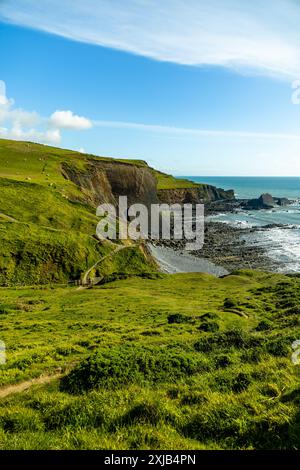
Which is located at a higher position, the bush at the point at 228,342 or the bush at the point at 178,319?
the bush at the point at 228,342

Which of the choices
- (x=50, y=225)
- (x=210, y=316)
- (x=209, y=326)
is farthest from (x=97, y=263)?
(x=209, y=326)

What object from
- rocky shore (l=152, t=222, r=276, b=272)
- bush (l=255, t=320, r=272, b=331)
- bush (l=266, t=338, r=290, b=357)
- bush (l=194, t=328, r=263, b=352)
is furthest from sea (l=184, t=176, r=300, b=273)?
bush (l=266, t=338, r=290, b=357)

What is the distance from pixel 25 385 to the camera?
1381 cm

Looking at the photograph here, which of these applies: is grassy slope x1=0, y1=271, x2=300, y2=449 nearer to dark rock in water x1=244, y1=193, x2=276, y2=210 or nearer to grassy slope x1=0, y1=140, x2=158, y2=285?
grassy slope x1=0, y1=140, x2=158, y2=285

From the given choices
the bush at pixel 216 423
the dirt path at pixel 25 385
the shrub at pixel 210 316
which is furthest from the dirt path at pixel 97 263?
the bush at pixel 216 423

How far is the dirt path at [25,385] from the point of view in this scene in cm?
1315

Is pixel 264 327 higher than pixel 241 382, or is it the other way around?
pixel 241 382

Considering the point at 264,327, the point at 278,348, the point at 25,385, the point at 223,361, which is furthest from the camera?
the point at 264,327

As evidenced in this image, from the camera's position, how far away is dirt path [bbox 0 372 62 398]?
1315 centimetres

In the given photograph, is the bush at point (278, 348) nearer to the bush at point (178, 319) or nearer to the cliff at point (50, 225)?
the bush at point (178, 319)

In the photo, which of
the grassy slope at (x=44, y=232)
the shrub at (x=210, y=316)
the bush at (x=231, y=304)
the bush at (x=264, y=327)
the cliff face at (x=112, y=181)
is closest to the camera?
the bush at (x=264, y=327)

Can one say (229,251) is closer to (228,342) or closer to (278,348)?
(228,342)

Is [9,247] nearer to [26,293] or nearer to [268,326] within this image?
[26,293]
